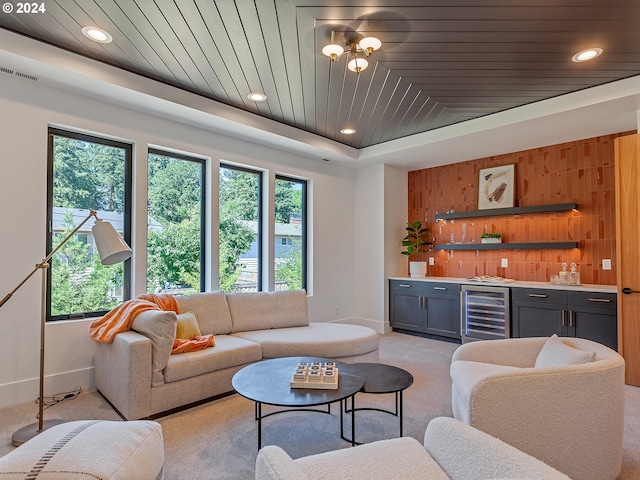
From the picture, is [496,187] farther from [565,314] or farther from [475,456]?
[475,456]

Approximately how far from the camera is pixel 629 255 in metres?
3.44

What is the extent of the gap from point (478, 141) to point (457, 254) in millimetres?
1787

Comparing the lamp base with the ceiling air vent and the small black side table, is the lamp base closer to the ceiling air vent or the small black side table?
the small black side table

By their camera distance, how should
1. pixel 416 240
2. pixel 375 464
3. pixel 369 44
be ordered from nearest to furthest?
pixel 375 464 → pixel 369 44 → pixel 416 240

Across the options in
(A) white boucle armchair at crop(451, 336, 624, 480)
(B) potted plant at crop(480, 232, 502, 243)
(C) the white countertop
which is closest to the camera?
(A) white boucle armchair at crop(451, 336, 624, 480)

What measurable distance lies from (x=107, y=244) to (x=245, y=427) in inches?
63.5

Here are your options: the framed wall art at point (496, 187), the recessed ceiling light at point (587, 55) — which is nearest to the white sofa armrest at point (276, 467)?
the recessed ceiling light at point (587, 55)

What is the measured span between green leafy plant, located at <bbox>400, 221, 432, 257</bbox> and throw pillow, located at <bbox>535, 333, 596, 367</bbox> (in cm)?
341

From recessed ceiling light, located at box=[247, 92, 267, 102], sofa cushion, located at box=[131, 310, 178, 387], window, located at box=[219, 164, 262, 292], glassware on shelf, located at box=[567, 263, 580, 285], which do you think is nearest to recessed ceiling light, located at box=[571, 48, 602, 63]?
glassware on shelf, located at box=[567, 263, 580, 285]

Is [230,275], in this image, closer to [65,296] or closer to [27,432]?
[65,296]

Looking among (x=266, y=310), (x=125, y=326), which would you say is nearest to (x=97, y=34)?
(x=125, y=326)

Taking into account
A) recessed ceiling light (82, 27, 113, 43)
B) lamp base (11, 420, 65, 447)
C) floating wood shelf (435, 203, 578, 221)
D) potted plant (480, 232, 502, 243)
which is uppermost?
recessed ceiling light (82, 27, 113, 43)

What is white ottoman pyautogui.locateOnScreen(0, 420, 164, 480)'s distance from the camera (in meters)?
1.28

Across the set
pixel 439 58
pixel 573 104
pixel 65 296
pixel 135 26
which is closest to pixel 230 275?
pixel 65 296
